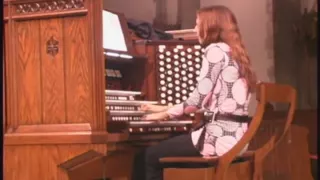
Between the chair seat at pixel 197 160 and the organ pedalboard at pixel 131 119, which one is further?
the organ pedalboard at pixel 131 119

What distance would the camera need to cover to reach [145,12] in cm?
414

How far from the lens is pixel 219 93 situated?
2498mm

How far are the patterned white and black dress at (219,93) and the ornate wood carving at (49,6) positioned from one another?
0.56 metres

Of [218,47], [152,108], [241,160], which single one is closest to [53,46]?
[152,108]

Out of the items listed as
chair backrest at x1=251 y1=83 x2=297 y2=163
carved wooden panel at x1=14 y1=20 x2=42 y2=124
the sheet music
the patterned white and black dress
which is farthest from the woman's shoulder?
carved wooden panel at x1=14 y1=20 x2=42 y2=124

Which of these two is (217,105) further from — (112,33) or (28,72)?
(28,72)

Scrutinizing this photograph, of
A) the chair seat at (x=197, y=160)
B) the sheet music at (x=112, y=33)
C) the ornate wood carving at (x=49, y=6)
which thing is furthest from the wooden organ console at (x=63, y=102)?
the chair seat at (x=197, y=160)

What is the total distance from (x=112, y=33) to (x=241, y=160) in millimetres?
871

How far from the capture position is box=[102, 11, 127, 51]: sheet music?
2.84m

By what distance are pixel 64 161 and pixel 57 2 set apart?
0.64 m

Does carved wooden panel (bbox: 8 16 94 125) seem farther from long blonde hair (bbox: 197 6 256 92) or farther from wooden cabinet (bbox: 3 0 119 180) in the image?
long blonde hair (bbox: 197 6 256 92)

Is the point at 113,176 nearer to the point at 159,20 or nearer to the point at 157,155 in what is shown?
the point at 157,155

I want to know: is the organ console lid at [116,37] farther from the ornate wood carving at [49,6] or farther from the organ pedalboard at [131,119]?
the ornate wood carving at [49,6]

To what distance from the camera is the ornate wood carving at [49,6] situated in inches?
96.6
